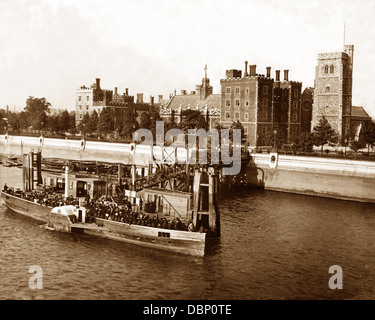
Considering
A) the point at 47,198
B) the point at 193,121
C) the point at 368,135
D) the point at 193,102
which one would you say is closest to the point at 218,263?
the point at 47,198

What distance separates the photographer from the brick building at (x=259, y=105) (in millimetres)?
96500

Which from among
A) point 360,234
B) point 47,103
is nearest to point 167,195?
point 360,234

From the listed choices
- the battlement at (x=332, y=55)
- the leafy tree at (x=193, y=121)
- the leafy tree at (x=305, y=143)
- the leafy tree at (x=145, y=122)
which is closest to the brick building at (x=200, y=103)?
the leafy tree at (x=193, y=121)

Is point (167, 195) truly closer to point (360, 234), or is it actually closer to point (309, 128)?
point (360, 234)

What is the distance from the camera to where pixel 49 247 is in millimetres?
41344

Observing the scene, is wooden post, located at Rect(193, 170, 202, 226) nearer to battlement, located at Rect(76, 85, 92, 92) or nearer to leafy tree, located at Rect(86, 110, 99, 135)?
leafy tree, located at Rect(86, 110, 99, 135)

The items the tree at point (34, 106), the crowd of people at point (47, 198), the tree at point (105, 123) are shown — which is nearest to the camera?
the crowd of people at point (47, 198)

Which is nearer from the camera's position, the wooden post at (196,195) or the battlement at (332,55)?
the wooden post at (196,195)

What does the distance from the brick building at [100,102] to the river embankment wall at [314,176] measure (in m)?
62.8

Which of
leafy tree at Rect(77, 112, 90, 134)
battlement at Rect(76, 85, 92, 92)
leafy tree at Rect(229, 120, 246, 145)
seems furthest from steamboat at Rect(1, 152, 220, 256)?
battlement at Rect(76, 85, 92, 92)

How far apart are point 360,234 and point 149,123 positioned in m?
71.9

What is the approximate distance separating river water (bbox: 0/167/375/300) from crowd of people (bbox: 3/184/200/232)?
215 cm

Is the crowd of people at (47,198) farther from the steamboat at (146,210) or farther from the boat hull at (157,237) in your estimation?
the boat hull at (157,237)

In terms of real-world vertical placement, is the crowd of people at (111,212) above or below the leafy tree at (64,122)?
below
